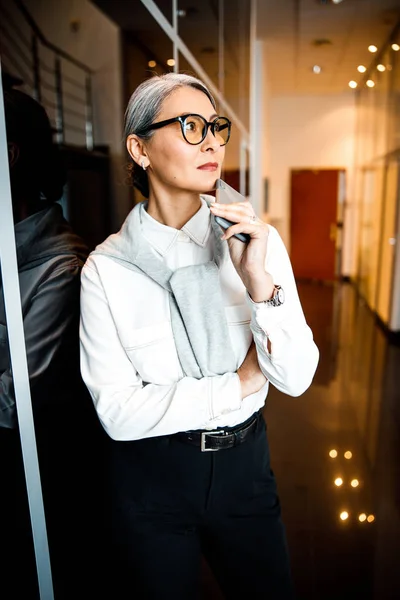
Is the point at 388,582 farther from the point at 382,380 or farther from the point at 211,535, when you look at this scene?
the point at 382,380

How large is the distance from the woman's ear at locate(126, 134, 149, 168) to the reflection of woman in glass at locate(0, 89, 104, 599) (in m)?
0.19

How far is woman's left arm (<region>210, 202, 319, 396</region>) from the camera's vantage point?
92cm

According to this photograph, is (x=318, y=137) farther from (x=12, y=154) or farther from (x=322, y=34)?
(x=12, y=154)

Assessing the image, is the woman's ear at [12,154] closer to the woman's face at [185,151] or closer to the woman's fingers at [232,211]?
the woman's face at [185,151]

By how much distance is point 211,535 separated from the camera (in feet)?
3.84

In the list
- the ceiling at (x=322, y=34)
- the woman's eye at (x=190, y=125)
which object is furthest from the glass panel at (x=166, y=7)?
the ceiling at (x=322, y=34)

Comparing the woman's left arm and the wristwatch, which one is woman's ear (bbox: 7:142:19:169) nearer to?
the woman's left arm

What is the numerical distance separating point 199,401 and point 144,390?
13 centimetres

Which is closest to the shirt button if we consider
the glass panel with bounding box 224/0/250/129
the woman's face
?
the woman's face

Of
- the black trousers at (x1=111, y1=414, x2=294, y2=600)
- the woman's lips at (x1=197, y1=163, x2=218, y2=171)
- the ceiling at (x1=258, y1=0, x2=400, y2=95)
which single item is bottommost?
the black trousers at (x1=111, y1=414, x2=294, y2=600)

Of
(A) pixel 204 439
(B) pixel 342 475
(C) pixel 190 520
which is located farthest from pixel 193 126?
(B) pixel 342 475

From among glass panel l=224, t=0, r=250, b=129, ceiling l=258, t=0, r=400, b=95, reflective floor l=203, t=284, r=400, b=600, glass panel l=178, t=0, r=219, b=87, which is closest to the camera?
reflective floor l=203, t=284, r=400, b=600

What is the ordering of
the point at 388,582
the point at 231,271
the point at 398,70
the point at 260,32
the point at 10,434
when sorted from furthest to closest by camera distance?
the point at 260,32 < the point at 398,70 < the point at 388,582 < the point at 231,271 < the point at 10,434

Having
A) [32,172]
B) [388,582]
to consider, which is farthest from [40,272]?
[388,582]
